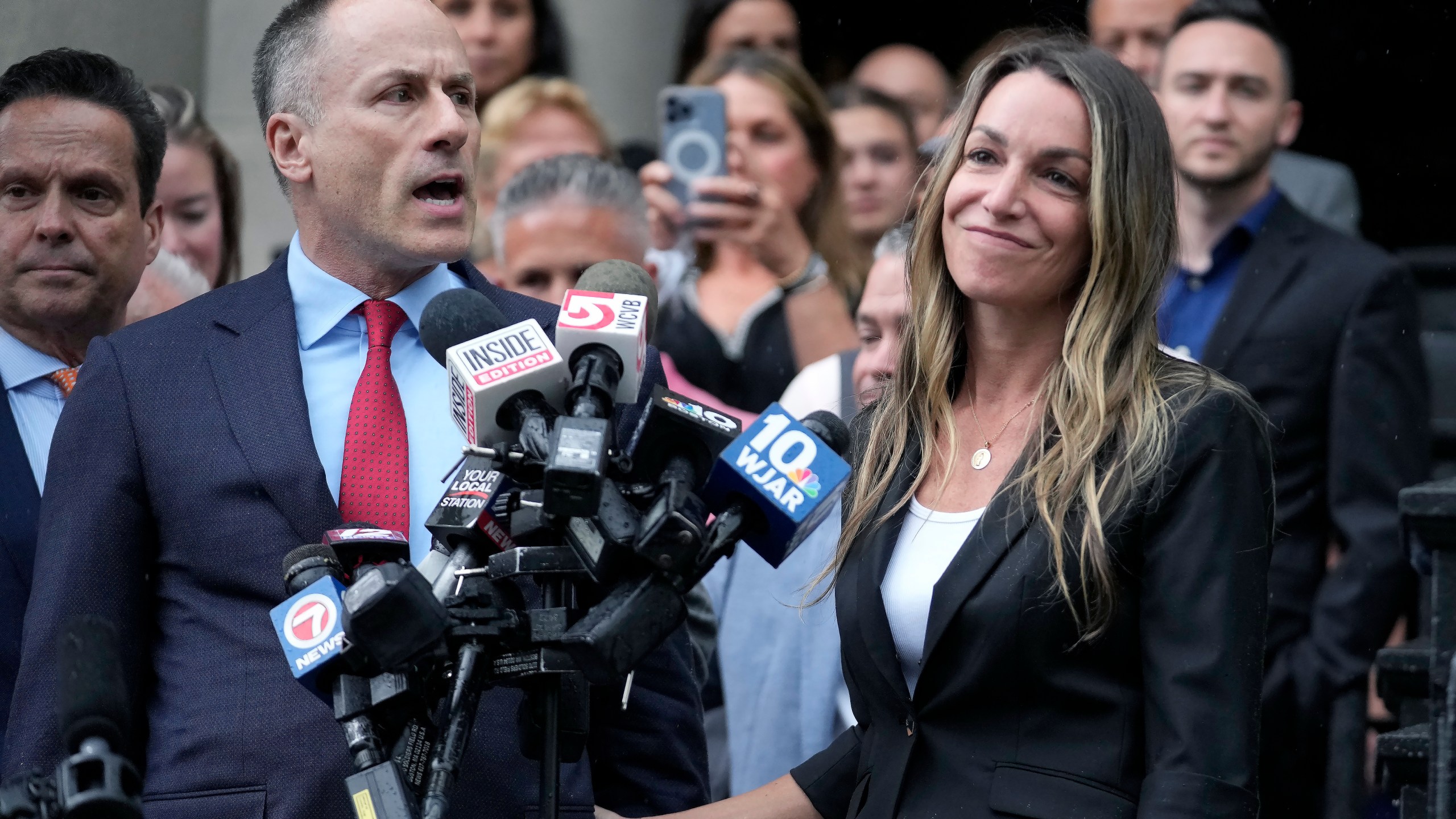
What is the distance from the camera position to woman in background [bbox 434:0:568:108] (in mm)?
6191

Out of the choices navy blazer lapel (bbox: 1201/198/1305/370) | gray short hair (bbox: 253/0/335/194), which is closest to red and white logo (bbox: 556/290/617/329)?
gray short hair (bbox: 253/0/335/194)

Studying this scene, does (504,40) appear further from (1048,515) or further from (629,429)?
(1048,515)

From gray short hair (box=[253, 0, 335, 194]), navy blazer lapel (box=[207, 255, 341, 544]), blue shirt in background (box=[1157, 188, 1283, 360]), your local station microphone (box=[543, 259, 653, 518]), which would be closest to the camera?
your local station microphone (box=[543, 259, 653, 518])

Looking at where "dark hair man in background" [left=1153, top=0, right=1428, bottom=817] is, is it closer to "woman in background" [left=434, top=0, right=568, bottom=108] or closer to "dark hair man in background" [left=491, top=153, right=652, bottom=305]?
"dark hair man in background" [left=491, top=153, right=652, bottom=305]

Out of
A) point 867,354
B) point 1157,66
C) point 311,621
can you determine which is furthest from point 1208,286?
point 311,621

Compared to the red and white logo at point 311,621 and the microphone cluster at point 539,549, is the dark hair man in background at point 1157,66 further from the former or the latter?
the red and white logo at point 311,621

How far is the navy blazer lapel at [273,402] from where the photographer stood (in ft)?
8.43

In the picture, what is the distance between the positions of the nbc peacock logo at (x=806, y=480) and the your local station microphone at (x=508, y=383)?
301 millimetres

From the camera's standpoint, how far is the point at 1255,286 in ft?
15.1

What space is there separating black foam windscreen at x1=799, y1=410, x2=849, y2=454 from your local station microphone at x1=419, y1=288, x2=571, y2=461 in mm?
319

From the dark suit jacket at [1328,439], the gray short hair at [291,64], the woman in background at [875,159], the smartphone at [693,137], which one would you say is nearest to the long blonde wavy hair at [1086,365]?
the gray short hair at [291,64]

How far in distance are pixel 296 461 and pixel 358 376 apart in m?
0.24

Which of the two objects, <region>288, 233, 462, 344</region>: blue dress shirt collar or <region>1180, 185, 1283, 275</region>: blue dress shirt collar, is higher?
<region>1180, 185, 1283, 275</region>: blue dress shirt collar

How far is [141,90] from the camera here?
11.9 ft
